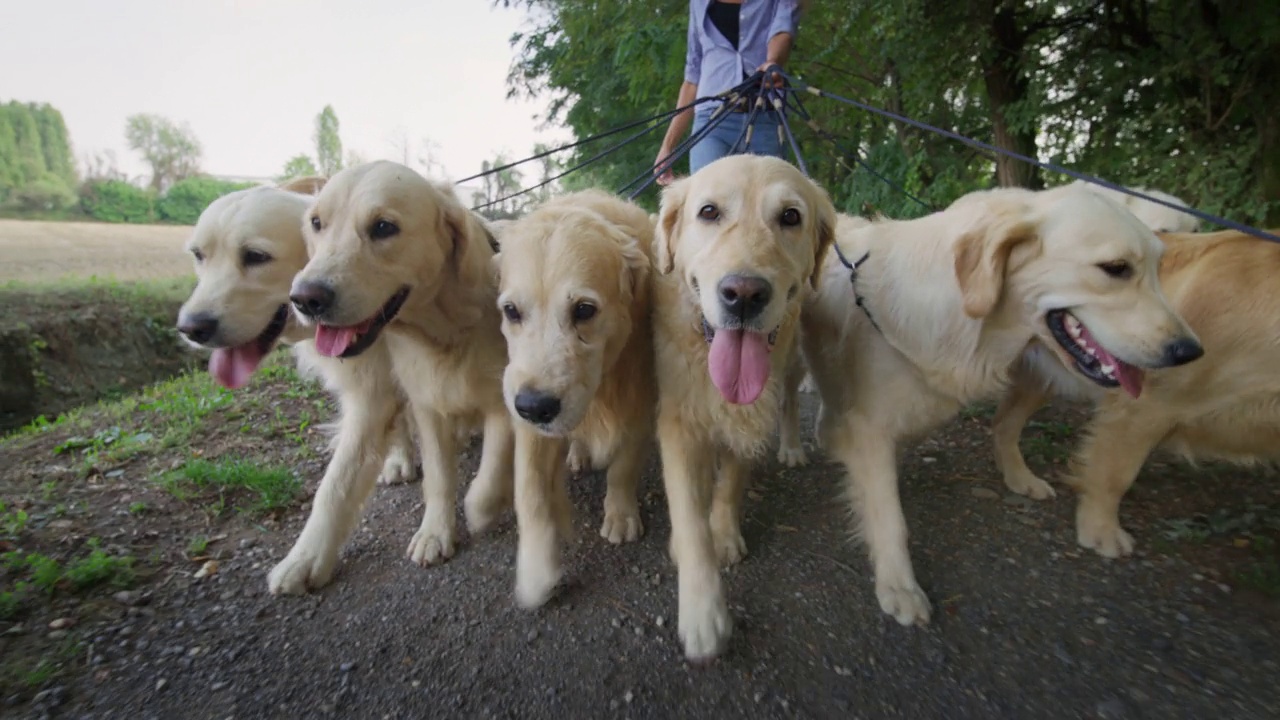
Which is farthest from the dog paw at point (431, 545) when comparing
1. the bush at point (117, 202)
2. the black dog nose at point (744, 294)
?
the bush at point (117, 202)

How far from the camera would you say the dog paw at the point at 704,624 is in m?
2.07

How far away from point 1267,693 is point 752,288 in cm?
210

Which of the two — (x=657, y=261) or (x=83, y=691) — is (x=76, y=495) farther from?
(x=657, y=261)

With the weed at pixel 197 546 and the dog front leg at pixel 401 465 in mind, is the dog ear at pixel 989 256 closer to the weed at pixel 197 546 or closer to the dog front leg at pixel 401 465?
the dog front leg at pixel 401 465

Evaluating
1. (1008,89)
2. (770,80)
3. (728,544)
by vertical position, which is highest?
(1008,89)

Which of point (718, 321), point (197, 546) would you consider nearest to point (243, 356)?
point (197, 546)

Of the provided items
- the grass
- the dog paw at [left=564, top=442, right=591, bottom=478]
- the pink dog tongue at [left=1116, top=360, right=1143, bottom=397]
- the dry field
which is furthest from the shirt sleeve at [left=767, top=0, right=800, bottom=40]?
the dry field

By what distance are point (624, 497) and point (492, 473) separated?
66 centimetres

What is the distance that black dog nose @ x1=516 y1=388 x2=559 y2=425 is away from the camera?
193 cm

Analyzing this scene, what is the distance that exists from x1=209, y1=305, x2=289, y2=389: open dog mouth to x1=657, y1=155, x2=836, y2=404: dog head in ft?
5.30

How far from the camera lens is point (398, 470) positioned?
358cm

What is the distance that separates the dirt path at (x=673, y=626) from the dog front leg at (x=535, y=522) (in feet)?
0.38

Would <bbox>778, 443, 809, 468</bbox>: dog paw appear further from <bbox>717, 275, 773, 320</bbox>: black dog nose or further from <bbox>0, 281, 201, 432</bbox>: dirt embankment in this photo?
<bbox>0, 281, 201, 432</bbox>: dirt embankment

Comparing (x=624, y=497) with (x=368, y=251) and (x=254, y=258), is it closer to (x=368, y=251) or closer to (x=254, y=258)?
(x=368, y=251)
